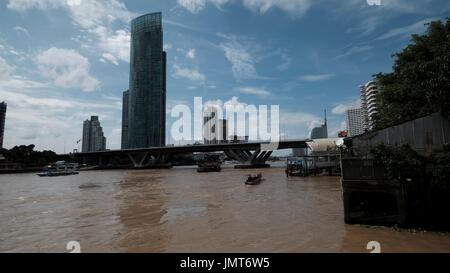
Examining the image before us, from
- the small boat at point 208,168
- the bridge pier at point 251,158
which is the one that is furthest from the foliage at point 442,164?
the bridge pier at point 251,158

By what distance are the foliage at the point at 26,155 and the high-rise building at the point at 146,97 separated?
66005mm

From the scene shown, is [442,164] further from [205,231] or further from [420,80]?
[205,231]

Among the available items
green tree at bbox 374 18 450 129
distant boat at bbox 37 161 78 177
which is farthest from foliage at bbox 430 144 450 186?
distant boat at bbox 37 161 78 177

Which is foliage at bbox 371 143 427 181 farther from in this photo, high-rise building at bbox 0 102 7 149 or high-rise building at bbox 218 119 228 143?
high-rise building at bbox 0 102 7 149

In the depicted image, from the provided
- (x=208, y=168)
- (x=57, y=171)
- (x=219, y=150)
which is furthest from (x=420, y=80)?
(x=219, y=150)

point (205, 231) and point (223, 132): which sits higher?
point (223, 132)

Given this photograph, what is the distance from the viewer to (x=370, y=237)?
1180 cm

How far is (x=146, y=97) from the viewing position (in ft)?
604

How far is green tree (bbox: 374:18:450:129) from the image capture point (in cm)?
1456

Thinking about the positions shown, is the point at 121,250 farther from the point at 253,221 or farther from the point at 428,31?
the point at 428,31

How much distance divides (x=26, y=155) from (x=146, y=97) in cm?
8423

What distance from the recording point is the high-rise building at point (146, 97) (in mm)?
183875
